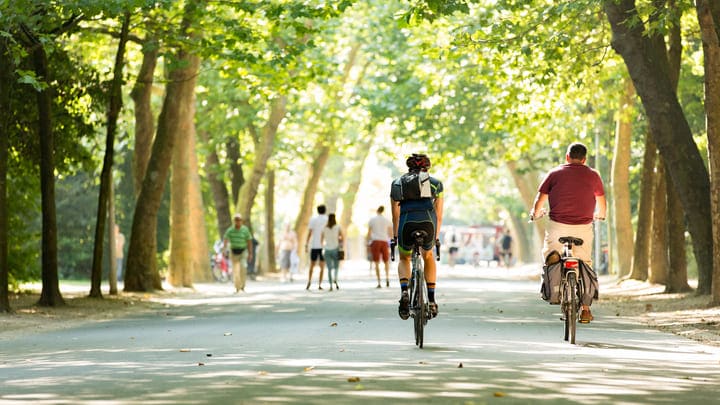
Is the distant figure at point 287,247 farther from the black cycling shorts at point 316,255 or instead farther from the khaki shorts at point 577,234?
the khaki shorts at point 577,234

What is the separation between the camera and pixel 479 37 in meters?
26.1

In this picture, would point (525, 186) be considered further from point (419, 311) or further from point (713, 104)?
point (419, 311)

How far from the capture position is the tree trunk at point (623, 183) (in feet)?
120

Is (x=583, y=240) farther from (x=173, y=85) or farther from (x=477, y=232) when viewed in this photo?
(x=477, y=232)

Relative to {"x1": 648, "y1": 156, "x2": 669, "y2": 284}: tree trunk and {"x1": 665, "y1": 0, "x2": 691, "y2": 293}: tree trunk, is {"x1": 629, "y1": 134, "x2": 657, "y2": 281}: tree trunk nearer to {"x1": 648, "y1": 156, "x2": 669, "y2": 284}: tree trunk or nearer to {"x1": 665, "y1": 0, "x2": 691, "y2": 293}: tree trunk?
{"x1": 648, "y1": 156, "x2": 669, "y2": 284}: tree trunk

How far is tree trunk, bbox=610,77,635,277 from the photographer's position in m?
36.7

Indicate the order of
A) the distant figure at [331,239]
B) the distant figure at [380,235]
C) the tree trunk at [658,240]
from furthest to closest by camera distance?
the distant figure at [380,235]
the distant figure at [331,239]
the tree trunk at [658,240]

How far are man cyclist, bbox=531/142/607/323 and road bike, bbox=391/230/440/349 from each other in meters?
1.39

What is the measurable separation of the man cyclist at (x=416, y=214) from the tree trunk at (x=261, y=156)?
31755 mm

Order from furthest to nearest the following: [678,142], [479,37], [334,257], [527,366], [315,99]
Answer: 1. [315,99]
2. [334,257]
3. [479,37]
4. [678,142]
5. [527,366]

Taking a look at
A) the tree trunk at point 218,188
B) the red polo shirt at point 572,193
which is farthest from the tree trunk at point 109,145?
the tree trunk at point 218,188

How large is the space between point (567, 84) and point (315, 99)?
21904 millimetres

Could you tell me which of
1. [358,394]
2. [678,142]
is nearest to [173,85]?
[678,142]

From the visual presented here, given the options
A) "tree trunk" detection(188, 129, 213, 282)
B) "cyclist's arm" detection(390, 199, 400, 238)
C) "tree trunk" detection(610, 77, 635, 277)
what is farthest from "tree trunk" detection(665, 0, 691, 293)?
"tree trunk" detection(188, 129, 213, 282)
